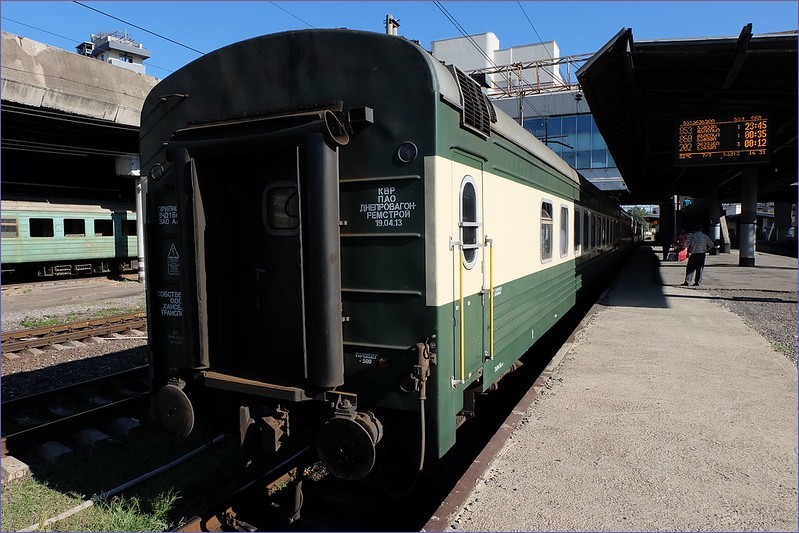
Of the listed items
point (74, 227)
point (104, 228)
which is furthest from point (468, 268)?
point (104, 228)

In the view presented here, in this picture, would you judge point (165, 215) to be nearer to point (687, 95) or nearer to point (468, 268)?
point (468, 268)

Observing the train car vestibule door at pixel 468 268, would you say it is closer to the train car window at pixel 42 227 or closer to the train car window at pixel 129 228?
the train car window at pixel 42 227

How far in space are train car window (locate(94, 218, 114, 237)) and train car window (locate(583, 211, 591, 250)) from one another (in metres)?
20.7

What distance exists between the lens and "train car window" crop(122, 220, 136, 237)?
24672 millimetres

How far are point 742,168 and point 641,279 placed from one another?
811 centimetres

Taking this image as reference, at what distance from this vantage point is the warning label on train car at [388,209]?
3709 mm

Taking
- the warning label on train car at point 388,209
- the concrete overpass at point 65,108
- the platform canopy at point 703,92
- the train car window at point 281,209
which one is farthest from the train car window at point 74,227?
the warning label on train car at point 388,209

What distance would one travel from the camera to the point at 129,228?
2512cm

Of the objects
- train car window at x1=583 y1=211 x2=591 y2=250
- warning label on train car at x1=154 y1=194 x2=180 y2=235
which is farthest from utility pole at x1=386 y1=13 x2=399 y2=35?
train car window at x1=583 y1=211 x2=591 y2=250

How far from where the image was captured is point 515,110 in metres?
41.1

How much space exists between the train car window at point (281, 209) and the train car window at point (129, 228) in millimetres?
23454

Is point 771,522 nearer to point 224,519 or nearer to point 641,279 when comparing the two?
point 224,519

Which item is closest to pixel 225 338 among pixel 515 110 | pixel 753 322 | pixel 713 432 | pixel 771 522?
pixel 771 522

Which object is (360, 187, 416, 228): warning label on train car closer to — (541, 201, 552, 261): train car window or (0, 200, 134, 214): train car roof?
(541, 201, 552, 261): train car window
